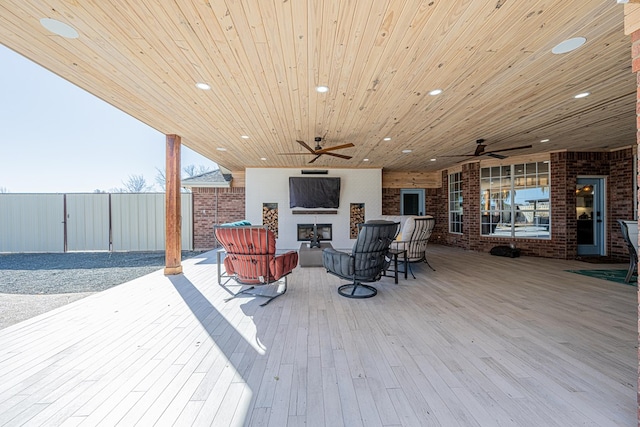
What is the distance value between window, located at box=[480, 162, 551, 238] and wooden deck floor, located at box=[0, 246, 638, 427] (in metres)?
3.60

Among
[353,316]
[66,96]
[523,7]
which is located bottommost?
[353,316]

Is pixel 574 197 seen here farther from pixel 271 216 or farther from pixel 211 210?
pixel 211 210

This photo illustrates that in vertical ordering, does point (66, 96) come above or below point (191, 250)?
above

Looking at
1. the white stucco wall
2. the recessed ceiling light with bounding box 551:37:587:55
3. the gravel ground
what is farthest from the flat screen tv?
the recessed ceiling light with bounding box 551:37:587:55

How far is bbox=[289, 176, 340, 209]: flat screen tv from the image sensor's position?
7.98m

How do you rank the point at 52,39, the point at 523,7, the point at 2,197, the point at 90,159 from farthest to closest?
the point at 90,159 < the point at 2,197 < the point at 52,39 < the point at 523,7

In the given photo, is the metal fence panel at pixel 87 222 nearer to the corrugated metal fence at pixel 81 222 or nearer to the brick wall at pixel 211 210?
the corrugated metal fence at pixel 81 222

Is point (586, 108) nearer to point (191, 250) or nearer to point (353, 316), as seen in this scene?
point (353, 316)

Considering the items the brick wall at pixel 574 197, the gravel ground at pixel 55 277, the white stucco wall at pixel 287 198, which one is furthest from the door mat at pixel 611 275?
the gravel ground at pixel 55 277

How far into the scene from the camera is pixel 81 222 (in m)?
7.72

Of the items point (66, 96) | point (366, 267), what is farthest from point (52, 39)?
point (66, 96)

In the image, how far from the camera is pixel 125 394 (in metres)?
1.67

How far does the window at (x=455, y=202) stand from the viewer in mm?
8477

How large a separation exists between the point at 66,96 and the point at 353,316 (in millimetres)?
16369
